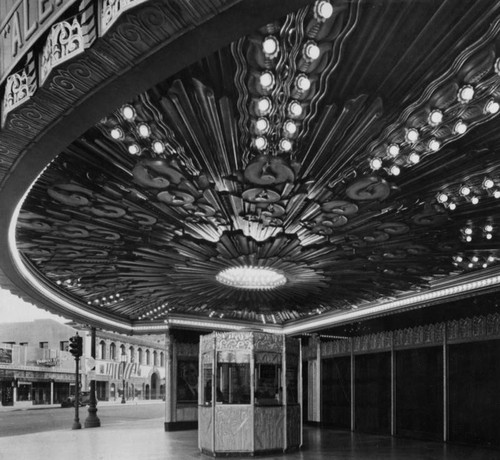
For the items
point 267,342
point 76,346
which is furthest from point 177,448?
point 76,346

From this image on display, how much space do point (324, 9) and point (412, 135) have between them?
7.01ft

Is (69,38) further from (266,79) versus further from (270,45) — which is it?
(266,79)

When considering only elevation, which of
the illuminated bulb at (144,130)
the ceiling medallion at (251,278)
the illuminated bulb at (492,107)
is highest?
the illuminated bulb at (492,107)

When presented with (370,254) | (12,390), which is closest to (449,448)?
(370,254)

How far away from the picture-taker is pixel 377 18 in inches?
149

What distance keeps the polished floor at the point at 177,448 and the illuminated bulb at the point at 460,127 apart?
6.87 m

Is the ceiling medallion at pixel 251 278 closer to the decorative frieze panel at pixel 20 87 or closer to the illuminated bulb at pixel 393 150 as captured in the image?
the illuminated bulb at pixel 393 150

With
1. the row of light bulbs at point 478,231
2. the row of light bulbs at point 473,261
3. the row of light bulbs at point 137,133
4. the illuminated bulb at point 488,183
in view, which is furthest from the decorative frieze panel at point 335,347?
the row of light bulbs at point 137,133

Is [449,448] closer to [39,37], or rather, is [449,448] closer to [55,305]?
[55,305]

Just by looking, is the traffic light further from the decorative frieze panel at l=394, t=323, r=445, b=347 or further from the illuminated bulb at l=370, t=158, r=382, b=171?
the illuminated bulb at l=370, t=158, r=382, b=171

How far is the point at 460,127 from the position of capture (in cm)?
525

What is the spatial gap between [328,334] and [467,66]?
1356cm

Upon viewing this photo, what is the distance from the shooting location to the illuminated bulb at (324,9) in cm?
358

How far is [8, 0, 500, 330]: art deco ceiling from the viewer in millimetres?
4137
